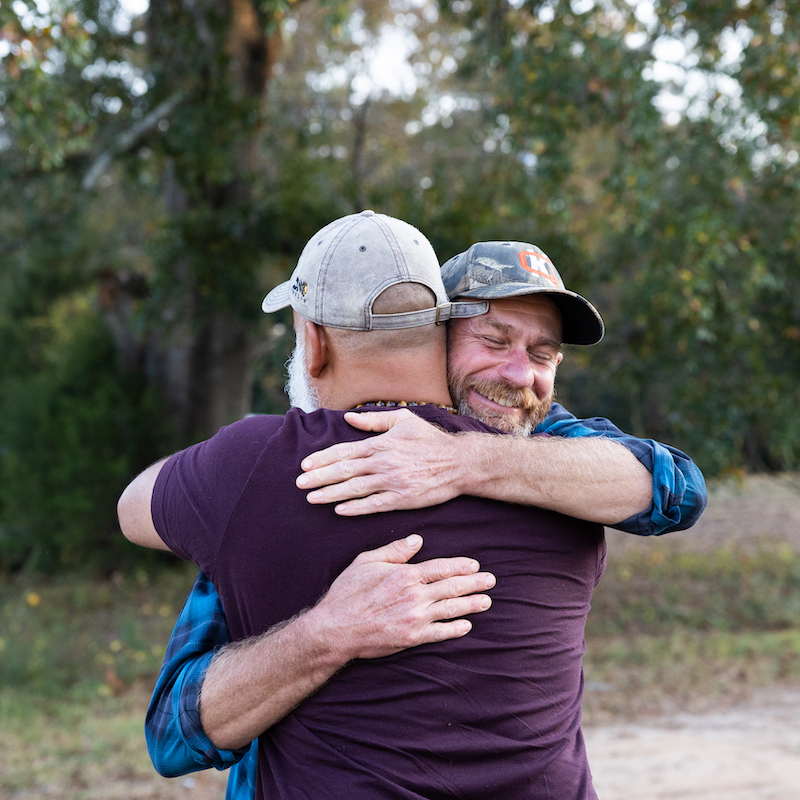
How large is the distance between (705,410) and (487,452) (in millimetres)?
6840

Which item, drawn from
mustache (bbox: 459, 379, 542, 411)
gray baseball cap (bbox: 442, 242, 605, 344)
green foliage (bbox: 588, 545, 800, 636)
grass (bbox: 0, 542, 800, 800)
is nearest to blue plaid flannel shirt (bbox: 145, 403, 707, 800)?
mustache (bbox: 459, 379, 542, 411)

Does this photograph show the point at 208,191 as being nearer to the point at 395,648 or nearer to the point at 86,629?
the point at 86,629

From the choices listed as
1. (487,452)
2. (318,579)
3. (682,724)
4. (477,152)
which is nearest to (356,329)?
(487,452)

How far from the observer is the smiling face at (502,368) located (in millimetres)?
2168

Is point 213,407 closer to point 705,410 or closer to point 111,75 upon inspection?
point 111,75

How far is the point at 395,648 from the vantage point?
5.03 feet

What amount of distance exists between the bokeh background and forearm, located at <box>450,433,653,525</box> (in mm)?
4473

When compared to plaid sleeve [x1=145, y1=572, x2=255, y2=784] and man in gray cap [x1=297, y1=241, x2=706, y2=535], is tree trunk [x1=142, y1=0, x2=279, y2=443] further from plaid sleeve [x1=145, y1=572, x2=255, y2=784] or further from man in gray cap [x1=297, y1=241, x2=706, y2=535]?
plaid sleeve [x1=145, y1=572, x2=255, y2=784]

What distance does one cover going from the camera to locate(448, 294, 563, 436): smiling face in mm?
2168

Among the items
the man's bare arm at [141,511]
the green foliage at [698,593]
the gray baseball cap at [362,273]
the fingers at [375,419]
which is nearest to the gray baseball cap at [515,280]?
the gray baseball cap at [362,273]

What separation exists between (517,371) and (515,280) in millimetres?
232

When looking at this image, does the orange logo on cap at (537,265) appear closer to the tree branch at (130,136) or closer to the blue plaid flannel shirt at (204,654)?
the blue plaid flannel shirt at (204,654)

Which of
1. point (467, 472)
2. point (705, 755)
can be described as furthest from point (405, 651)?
point (705, 755)

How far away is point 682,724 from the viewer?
5.99 m
